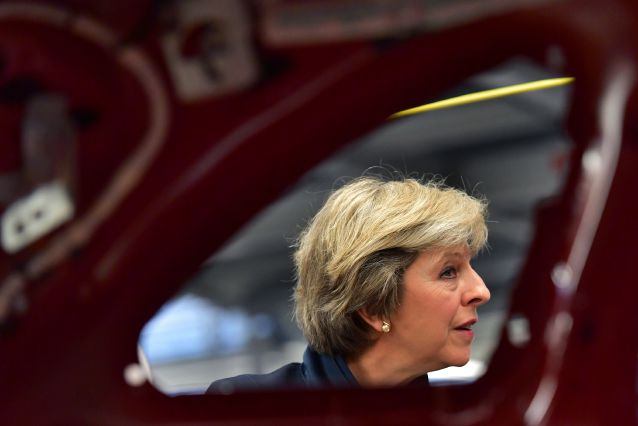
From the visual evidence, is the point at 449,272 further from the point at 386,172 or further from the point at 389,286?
the point at 386,172

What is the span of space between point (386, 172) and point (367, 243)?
0.19m

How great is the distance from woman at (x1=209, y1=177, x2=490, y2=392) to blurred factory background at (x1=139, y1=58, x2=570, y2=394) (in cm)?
11

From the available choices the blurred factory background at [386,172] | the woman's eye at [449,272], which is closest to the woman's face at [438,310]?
the woman's eye at [449,272]

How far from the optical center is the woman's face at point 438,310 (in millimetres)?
705

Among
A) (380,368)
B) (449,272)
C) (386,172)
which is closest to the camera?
(449,272)

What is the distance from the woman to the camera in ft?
2.41

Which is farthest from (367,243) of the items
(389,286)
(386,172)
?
(386,172)

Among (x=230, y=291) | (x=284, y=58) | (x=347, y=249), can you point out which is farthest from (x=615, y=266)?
(x=230, y=291)

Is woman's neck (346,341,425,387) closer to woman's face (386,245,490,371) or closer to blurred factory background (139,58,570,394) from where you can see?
woman's face (386,245,490,371)

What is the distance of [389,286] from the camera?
78cm

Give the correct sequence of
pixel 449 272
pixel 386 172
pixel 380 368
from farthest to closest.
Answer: pixel 386 172 < pixel 380 368 < pixel 449 272

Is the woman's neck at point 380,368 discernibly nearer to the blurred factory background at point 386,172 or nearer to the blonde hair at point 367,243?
the blonde hair at point 367,243

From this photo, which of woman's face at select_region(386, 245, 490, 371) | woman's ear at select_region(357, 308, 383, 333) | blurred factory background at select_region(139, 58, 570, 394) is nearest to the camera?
woman's face at select_region(386, 245, 490, 371)

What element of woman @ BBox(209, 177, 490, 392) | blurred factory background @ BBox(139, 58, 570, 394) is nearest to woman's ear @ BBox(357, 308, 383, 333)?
woman @ BBox(209, 177, 490, 392)
